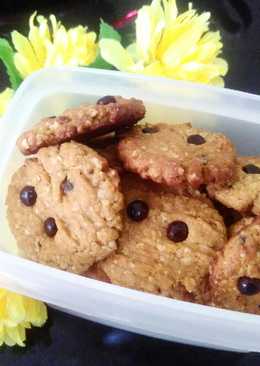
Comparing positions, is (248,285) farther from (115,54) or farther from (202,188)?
(115,54)

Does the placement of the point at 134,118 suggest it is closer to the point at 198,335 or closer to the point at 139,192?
the point at 139,192

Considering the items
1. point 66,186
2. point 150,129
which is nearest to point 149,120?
point 150,129

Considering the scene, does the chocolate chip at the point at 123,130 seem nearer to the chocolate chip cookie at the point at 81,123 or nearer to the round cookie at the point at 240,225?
the chocolate chip cookie at the point at 81,123

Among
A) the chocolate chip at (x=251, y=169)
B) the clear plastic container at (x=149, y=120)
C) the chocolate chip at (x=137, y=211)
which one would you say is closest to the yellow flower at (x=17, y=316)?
the clear plastic container at (x=149, y=120)

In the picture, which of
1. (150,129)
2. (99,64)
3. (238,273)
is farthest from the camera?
(99,64)

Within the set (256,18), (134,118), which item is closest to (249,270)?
(134,118)

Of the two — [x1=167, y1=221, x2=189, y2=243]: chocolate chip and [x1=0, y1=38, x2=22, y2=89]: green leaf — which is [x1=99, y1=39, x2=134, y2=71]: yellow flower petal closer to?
[x1=0, y1=38, x2=22, y2=89]: green leaf
